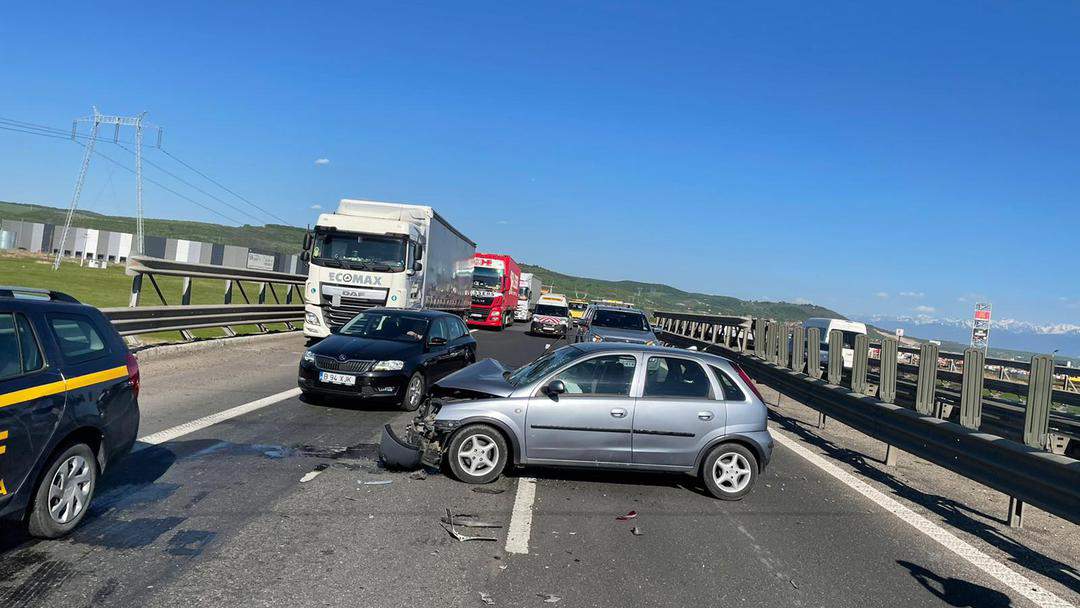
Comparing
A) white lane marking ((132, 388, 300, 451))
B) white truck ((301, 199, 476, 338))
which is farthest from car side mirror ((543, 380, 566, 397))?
white truck ((301, 199, 476, 338))

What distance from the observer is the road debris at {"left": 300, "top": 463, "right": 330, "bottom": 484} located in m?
6.66

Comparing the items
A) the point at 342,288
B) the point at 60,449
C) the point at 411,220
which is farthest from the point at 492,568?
the point at 411,220

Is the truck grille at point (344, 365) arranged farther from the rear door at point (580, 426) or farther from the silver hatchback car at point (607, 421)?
the rear door at point (580, 426)

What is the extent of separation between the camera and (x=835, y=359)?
1209 centimetres

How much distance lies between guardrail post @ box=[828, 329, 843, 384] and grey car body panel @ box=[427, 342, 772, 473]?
16.7 ft

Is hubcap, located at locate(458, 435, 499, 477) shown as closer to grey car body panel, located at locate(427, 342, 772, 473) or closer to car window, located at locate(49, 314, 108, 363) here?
grey car body panel, located at locate(427, 342, 772, 473)

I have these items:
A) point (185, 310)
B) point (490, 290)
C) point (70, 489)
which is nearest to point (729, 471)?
point (70, 489)

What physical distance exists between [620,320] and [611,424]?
40.6 feet

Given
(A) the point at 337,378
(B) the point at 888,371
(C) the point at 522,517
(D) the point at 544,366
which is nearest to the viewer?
(C) the point at 522,517

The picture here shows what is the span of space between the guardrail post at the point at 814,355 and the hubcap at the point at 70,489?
36.0ft

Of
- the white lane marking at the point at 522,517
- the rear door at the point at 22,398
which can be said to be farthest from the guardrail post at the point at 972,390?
the rear door at the point at 22,398

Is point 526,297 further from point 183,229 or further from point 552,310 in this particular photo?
point 183,229

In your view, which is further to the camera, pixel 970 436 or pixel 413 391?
pixel 413 391

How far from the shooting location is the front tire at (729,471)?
23.7 feet
